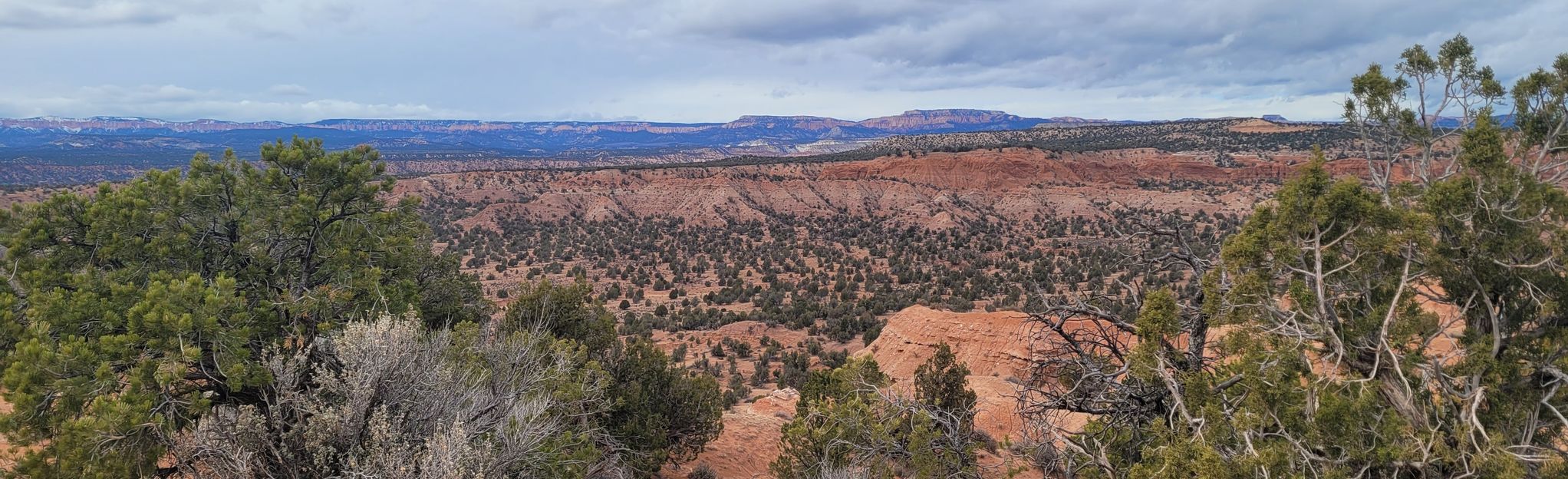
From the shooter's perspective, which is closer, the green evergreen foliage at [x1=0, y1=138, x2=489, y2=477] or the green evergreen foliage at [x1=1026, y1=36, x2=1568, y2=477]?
the green evergreen foliage at [x1=1026, y1=36, x2=1568, y2=477]

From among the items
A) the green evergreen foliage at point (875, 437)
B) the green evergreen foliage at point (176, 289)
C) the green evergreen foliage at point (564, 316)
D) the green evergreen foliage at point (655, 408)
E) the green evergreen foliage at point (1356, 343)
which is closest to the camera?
the green evergreen foliage at point (1356, 343)

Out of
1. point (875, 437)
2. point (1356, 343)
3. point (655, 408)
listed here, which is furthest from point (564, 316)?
point (1356, 343)

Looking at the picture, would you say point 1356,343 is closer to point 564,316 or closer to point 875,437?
point 875,437

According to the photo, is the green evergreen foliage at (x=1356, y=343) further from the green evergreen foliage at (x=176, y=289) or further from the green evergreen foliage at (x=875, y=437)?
the green evergreen foliage at (x=176, y=289)

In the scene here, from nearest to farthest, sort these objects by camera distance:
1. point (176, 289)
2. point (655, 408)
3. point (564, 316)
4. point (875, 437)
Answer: point (176, 289) < point (875, 437) < point (655, 408) < point (564, 316)

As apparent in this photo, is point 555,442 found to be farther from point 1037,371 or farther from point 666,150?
point 666,150

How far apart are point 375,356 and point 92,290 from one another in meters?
3.72

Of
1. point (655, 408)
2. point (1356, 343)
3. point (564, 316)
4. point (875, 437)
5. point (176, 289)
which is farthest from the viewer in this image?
point (564, 316)

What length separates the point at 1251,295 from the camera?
5.21 meters

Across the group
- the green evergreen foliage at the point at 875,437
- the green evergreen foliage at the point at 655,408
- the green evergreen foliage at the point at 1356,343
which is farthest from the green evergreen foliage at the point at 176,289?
the green evergreen foliage at the point at 1356,343

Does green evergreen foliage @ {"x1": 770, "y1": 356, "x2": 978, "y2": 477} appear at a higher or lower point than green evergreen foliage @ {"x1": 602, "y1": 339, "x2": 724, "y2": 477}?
higher

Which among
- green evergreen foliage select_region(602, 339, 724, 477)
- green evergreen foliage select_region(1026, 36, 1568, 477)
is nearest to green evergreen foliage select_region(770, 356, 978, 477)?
green evergreen foliage select_region(1026, 36, 1568, 477)

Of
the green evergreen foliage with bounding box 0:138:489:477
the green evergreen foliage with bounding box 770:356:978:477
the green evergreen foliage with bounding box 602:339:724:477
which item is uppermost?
the green evergreen foliage with bounding box 0:138:489:477

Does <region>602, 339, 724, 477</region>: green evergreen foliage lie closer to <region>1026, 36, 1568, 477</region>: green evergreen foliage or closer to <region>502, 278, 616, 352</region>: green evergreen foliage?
<region>502, 278, 616, 352</region>: green evergreen foliage
